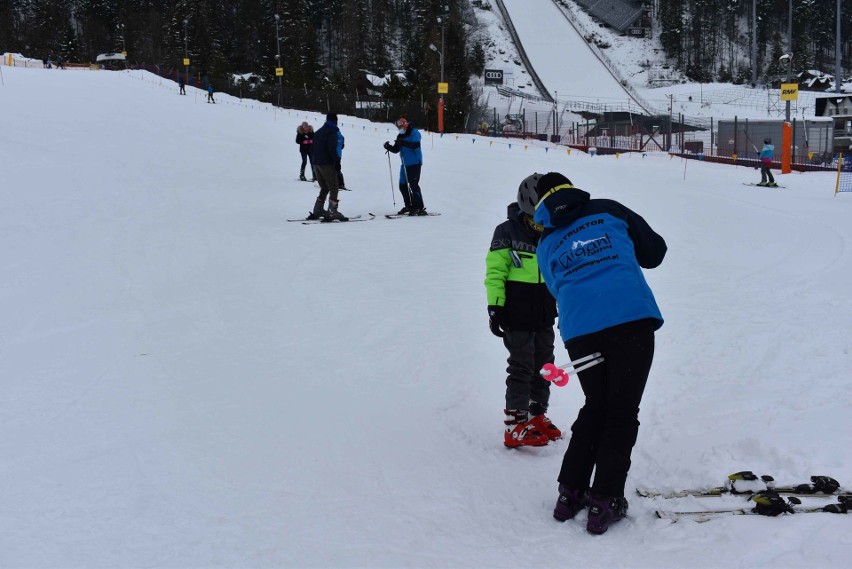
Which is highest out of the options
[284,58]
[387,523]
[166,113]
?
[284,58]

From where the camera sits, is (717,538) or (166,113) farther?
(166,113)

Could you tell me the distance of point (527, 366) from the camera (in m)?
4.36

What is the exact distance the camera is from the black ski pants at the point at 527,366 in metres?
4.34

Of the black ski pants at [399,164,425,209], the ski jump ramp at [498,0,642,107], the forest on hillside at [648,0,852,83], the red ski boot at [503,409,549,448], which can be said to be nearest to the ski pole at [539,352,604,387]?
the red ski boot at [503,409,549,448]

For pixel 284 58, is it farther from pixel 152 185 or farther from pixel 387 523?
pixel 387 523

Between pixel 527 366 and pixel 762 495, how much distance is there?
53.9 inches

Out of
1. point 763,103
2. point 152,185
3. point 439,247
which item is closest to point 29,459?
point 439,247

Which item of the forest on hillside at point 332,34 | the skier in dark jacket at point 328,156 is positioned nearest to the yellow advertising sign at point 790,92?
the skier in dark jacket at point 328,156

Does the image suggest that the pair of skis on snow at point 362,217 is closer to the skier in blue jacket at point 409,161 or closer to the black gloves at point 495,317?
the skier in blue jacket at point 409,161

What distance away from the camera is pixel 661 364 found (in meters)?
5.92

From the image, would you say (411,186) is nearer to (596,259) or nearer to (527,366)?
(527,366)

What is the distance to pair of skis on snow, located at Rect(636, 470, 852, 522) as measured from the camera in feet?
11.1

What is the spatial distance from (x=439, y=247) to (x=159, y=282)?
391cm

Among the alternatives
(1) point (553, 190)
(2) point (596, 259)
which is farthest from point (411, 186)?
(2) point (596, 259)
